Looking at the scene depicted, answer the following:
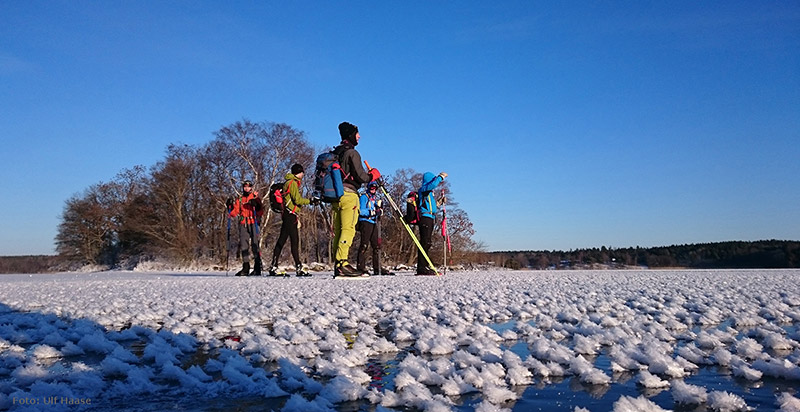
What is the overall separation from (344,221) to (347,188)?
594mm

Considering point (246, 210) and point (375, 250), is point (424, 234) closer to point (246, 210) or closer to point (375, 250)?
point (375, 250)

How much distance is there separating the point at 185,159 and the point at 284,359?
3108 centimetres

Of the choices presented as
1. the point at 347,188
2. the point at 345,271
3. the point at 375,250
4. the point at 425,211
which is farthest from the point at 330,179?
the point at 375,250

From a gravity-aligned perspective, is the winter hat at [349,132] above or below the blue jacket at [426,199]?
above

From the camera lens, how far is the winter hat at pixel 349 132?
29.5 ft

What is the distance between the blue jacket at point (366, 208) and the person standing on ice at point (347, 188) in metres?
1.42

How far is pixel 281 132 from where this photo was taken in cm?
2862

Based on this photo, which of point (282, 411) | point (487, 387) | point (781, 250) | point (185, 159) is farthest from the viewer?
point (185, 159)

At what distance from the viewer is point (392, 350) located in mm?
2596

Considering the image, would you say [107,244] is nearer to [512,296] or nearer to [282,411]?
[512,296]

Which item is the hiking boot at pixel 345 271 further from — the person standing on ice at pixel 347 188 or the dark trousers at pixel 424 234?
the dark trousers at pixel 424 234

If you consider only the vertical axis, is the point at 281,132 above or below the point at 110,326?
above

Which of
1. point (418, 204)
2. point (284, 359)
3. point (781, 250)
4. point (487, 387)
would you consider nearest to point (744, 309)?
point (487, 387)

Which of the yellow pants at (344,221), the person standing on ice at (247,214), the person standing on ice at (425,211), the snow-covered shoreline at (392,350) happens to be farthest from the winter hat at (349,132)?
the snow-covered shoreline at (392,350)
